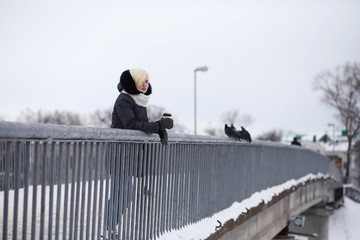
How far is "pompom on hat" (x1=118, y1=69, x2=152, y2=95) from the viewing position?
4.86 metres

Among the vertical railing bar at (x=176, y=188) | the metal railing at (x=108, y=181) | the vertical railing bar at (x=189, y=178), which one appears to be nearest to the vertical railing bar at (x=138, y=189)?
the metal railing at (x=108, y=181)

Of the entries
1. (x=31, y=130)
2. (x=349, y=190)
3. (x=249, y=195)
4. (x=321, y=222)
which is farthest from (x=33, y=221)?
(x=349, y=190)

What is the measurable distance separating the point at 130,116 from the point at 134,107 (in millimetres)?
246

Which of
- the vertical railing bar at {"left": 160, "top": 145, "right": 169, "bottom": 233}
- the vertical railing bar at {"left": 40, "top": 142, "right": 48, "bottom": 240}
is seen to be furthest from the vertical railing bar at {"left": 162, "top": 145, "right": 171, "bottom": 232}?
the vertical railing bar at {"left": 40, "top": 142, "right": 48, "bottom": 240}

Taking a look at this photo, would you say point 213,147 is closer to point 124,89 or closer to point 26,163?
point 124,89

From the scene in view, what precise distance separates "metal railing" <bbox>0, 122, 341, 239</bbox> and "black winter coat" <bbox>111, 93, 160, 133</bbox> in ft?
0.35

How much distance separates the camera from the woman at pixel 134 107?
15.2 feet

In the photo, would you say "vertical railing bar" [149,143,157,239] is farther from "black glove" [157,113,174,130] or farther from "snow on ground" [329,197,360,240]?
"snow on ground" [329,197,360,240]

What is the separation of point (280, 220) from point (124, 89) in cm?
868

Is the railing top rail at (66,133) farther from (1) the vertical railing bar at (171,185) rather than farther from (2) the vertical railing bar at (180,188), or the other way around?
(2) the vertical railing bar at (180,188)

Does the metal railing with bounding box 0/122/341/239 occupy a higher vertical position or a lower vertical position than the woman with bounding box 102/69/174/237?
lower

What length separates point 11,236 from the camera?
292 centimetres

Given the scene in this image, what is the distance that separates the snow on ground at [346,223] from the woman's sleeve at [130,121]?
2829 centimetres

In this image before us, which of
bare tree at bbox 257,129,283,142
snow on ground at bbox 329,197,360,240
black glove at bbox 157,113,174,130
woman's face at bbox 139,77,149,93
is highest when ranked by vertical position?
woman's face at bbox 139,77,149,93
